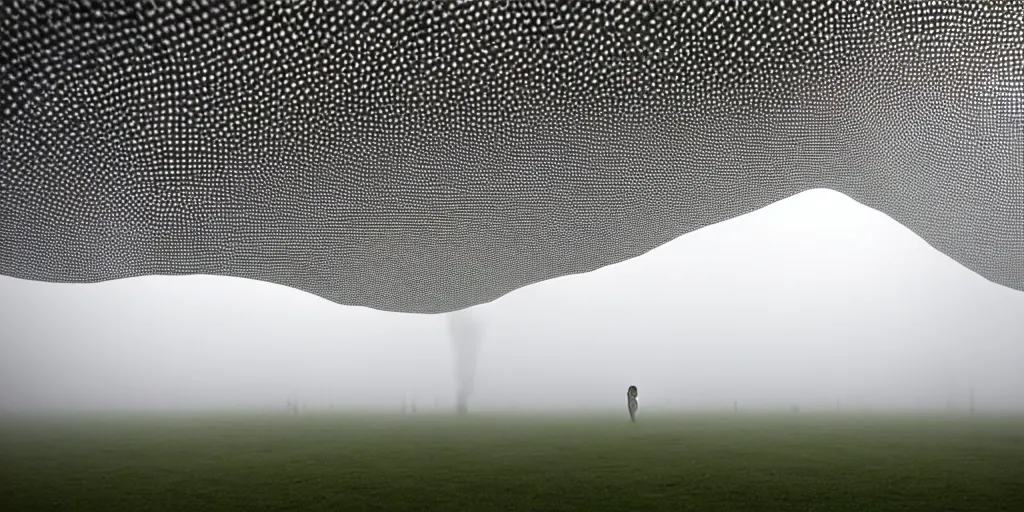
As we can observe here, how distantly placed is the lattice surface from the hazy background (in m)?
0.19

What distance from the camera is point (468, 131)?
2594 millimetres

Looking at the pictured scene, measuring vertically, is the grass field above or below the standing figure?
below

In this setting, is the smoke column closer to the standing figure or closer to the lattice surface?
the lattice surface

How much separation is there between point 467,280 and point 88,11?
1731 mm

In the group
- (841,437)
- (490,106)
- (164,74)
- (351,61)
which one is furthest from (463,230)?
(841,437)

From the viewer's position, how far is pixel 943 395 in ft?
11.3

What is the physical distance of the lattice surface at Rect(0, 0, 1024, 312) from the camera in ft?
7.23

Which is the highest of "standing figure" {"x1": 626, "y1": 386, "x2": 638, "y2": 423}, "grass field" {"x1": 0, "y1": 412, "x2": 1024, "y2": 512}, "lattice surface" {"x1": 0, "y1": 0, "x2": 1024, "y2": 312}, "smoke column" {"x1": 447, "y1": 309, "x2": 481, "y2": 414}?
"lattice surface" {"x1": 0, "y1": 0, "x2": 1024, "y2": 312}

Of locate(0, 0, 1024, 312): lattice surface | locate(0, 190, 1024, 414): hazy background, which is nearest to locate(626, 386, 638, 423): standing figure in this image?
locate(0, 190, 1024, 414): hazy background

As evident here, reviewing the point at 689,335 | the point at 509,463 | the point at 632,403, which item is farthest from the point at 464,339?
the point at 689,335

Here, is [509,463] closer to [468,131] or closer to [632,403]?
[632,403]

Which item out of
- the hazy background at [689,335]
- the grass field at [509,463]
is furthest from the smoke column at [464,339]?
the grass field at [509,463]

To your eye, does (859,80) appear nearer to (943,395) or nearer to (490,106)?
(490,106)

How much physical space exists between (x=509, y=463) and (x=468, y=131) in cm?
141
